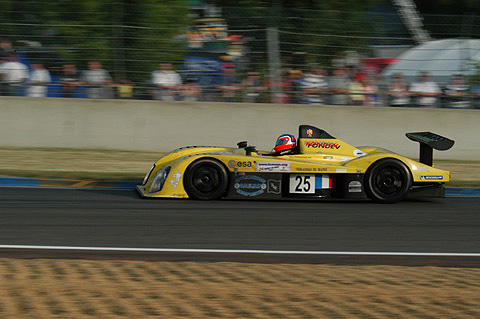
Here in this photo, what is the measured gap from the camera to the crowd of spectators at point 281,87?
15.1 meters

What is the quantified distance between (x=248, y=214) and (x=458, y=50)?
916 centimetres

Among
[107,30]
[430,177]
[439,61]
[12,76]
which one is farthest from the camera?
[107,30]

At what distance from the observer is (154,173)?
947 cm

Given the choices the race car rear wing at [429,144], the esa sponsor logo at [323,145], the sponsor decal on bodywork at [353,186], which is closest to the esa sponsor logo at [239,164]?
the esa sponsor logo at [323,145]

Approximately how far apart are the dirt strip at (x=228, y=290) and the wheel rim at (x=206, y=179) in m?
3.53

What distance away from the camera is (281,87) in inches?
600

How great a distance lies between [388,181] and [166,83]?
724 cm

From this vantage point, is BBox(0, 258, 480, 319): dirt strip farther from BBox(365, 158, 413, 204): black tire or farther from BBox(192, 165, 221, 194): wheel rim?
BBox(365, 158, 413, 204): black tire

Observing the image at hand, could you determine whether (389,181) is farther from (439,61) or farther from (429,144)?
(439,61)

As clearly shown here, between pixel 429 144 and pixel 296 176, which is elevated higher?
pixel 429 144

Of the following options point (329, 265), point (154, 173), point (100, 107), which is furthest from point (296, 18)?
point (329, 265)

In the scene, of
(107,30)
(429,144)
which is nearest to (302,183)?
(429,144)

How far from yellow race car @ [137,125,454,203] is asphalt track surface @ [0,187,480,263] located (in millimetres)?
182

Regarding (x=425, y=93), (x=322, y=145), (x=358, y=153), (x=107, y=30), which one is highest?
(x=107, y=30)
